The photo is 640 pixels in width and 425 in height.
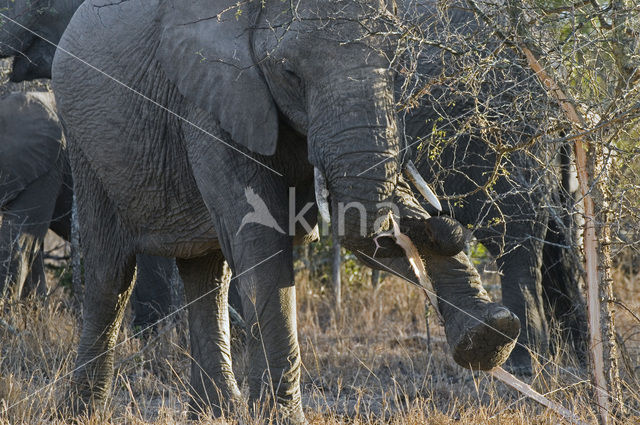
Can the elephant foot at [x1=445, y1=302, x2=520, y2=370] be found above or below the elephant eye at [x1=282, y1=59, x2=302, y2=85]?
below

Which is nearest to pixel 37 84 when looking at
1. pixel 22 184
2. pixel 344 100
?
pixel 22 184

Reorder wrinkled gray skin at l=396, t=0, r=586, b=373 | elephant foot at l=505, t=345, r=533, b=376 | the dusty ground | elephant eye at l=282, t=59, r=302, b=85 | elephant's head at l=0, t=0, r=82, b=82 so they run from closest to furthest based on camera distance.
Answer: elephant eye at l=282, t=59, r=302, b=85 → the dusty ground → wrinkled gray skin at l=396, t=0, r=586, b=373 → elephant foot at l=505, t=345, r=533, b=376 → elephant's head at l=0, t=0, r=82, b=82

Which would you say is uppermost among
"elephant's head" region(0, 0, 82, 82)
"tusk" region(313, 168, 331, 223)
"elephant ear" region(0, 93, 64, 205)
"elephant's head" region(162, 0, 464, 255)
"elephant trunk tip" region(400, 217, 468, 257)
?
"elephant's head" region(0, 0, 82, 82)

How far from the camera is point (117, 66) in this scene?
513cm

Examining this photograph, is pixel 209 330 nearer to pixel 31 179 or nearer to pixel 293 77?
pixel 293 77

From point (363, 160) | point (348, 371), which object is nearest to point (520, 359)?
point (348, 371)

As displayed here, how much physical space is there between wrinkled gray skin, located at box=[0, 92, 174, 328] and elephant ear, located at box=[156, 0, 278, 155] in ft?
10.2

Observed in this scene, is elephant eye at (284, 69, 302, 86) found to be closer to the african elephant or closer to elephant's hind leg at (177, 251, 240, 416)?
the african elephant

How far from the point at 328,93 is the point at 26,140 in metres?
4.84

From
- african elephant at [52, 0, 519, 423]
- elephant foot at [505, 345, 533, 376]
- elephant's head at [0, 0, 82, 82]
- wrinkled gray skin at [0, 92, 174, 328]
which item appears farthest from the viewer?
wrinkled gray skin at [0, 92, 174, 328]

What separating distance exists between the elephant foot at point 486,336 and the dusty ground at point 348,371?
23 cm

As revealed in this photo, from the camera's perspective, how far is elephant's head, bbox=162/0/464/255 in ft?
13.2

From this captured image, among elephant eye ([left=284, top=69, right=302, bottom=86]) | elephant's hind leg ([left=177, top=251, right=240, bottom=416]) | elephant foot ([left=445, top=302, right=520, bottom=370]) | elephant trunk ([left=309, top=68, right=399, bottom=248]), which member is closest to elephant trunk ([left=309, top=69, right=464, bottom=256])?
elephant trunk ([left=309, top=68, right=399, bottom=248])

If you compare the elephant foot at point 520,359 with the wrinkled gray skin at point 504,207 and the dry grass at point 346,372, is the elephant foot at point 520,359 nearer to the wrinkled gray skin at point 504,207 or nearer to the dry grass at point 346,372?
the wrinkled gray skin at point 504,207
